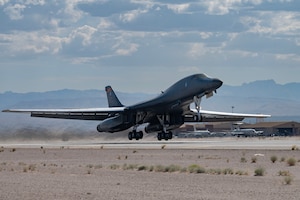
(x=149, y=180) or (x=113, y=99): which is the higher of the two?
(x=113, y=99)

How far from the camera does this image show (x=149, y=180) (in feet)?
86.8

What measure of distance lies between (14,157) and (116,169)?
12.8 m

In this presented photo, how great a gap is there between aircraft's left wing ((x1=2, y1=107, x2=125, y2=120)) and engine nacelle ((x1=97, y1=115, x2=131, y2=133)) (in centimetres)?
70

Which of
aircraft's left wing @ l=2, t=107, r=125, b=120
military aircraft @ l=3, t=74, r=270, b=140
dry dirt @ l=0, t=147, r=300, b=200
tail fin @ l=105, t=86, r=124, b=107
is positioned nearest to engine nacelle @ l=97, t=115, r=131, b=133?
military aircraft @ l=3, t=74, r=270, b=140

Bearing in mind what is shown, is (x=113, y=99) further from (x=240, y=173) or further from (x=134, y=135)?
(x=240, y=173)

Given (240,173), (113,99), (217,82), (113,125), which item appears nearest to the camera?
(240,173)

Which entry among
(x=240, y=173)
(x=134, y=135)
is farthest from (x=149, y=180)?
(x=134, y=135)

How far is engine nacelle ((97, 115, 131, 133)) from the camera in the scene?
68188mm

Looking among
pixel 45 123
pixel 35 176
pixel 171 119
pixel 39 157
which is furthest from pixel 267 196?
pixel 45 123

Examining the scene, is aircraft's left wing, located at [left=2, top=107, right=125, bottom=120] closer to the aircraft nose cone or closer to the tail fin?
the tail fin

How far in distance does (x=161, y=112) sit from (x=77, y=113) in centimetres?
931

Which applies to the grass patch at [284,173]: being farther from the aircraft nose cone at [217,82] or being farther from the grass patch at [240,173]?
the aircraft nose cone at [217,82]

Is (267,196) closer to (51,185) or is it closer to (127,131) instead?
(51,185)

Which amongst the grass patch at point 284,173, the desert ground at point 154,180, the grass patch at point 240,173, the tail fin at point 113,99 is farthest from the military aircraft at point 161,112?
the grass patch at point 284,173
